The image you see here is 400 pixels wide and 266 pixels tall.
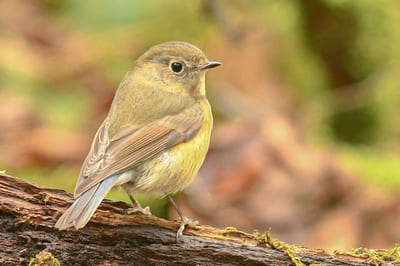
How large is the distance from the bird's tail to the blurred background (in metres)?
1.57

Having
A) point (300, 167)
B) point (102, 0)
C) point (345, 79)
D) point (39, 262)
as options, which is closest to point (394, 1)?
point (345, 79)

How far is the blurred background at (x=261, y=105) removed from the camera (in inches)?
273

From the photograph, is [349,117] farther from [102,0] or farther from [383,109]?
[102,0]

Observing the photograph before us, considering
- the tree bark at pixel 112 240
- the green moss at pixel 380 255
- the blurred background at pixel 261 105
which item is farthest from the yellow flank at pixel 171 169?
the blurred background at pixel 261 105

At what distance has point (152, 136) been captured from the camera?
15.5 feet

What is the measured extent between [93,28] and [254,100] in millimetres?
2922

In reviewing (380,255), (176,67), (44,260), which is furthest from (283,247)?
→ (176,67)

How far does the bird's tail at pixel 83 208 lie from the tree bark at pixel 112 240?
0.14 meters

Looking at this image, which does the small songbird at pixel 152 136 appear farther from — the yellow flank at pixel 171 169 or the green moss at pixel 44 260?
the green moss at pixel 44 260

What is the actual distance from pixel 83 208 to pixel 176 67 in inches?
59.4

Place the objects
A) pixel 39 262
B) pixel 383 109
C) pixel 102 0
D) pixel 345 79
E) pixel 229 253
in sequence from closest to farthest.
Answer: pixel 39 262 < pixel 229 253 < pixel 383 109 < pixel 345 79 < pixel 102 0

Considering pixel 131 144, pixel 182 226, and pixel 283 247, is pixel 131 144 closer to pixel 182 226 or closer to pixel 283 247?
pixel 182 226

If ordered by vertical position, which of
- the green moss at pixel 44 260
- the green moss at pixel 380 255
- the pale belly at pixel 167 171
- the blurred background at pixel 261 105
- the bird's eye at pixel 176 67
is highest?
the blurred background at pixel 261 105

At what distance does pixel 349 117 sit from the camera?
8516 millimetres
